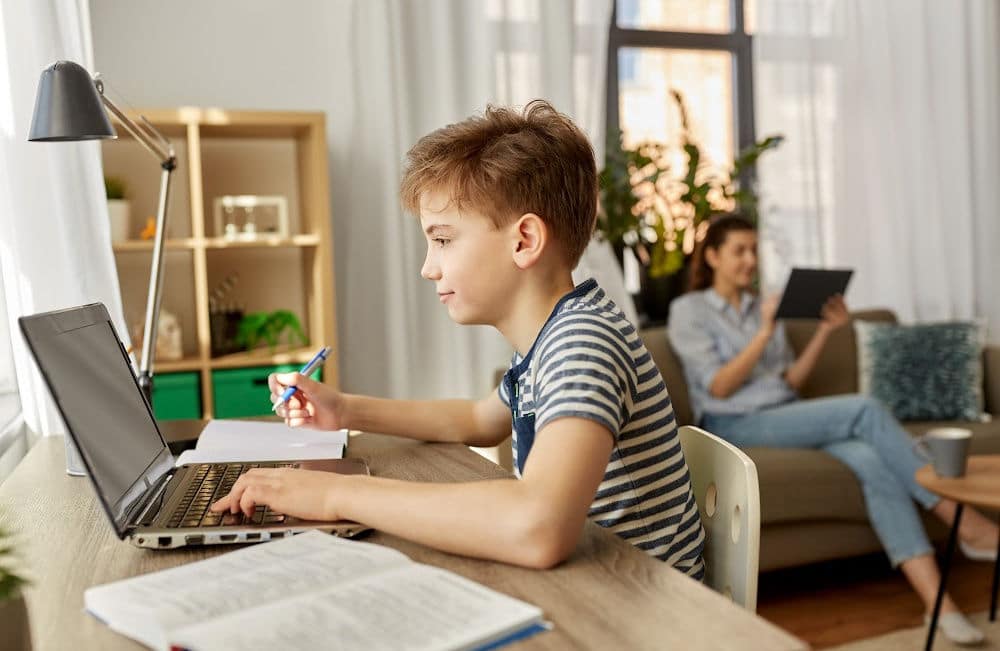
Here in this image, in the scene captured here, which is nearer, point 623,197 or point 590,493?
point 590,493

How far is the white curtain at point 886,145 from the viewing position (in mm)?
3908

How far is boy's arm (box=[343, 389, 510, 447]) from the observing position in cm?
145

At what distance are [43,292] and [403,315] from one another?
1660mm

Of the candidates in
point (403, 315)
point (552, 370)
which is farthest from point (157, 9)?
point (552, 370)

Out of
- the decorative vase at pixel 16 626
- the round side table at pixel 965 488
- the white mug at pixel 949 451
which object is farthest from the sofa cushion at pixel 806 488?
the decorative vase at pixel 16 626

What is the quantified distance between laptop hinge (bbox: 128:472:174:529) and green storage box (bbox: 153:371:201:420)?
1.69 m

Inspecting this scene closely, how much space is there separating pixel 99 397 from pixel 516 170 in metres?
0.53

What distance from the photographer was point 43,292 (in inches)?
70.1

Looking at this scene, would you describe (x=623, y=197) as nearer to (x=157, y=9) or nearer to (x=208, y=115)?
(x=208, y=115)

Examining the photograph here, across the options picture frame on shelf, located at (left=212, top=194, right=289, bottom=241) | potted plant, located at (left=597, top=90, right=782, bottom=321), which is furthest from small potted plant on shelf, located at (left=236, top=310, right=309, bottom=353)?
potted plant, located at (left=597, top=90, right=782, bottom=321)

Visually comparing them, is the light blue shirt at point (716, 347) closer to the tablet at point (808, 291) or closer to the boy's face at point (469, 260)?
the tablet at point (808, 291)

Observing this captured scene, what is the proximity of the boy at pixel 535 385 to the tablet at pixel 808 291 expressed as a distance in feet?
6.17

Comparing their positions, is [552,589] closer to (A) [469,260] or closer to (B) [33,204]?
(A) [469,260]

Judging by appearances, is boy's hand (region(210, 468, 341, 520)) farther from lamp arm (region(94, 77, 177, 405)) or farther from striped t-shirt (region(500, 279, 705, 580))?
lamp arm (region(94, 77, 177, 405))
